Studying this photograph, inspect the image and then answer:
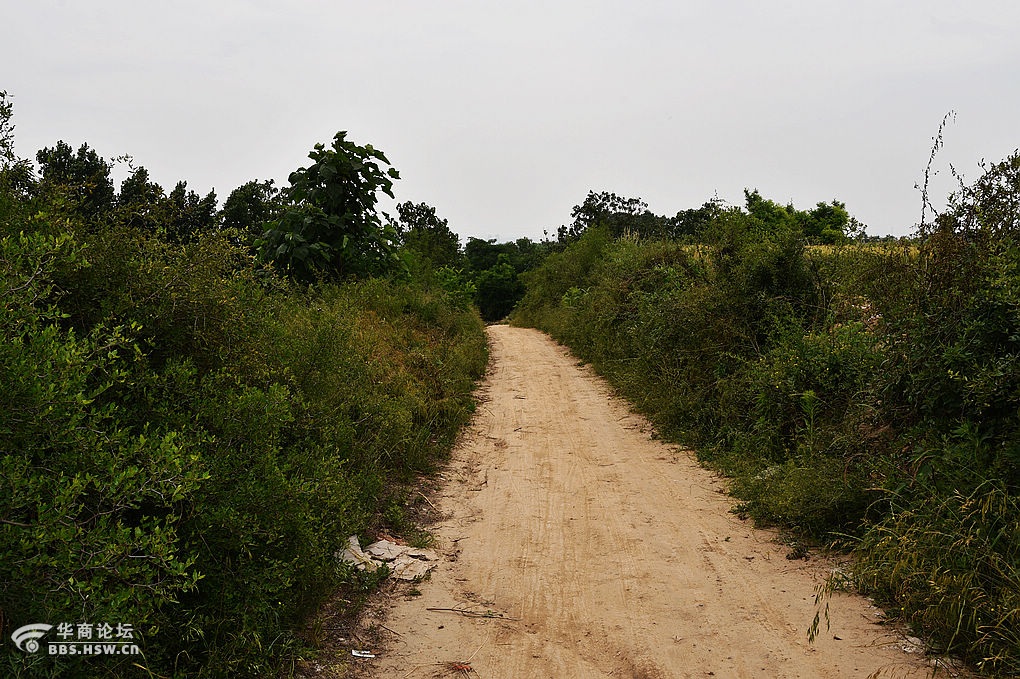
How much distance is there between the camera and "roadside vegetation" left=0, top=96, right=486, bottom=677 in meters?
2.75

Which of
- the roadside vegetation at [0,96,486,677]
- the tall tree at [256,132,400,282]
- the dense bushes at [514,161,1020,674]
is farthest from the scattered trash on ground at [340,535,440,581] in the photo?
the tall tree at [256,132,400,282]

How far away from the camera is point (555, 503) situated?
673cm

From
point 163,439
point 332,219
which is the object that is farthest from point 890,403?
point 332,219

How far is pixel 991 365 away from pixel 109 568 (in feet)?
17.3

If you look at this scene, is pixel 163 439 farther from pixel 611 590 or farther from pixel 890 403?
pixel 890 403

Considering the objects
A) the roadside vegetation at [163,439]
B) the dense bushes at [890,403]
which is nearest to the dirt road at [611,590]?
the dense bushes at [890,403]

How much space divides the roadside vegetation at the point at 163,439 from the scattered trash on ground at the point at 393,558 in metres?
0.13

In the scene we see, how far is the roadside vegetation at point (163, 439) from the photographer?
9.03 ft

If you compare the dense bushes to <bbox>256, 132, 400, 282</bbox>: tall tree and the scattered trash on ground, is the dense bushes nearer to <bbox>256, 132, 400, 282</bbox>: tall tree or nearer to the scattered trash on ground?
the scattered trash on ground

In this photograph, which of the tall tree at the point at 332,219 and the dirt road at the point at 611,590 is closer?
the dirt road at the point at 611,590

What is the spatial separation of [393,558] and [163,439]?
2.68 metres

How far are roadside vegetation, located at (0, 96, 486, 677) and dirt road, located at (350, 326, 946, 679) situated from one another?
78 centimetres

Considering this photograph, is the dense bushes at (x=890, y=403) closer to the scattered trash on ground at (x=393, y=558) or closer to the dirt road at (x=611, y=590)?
the dirt road at (x=611, y=590)

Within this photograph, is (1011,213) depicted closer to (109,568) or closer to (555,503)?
(555,503)
